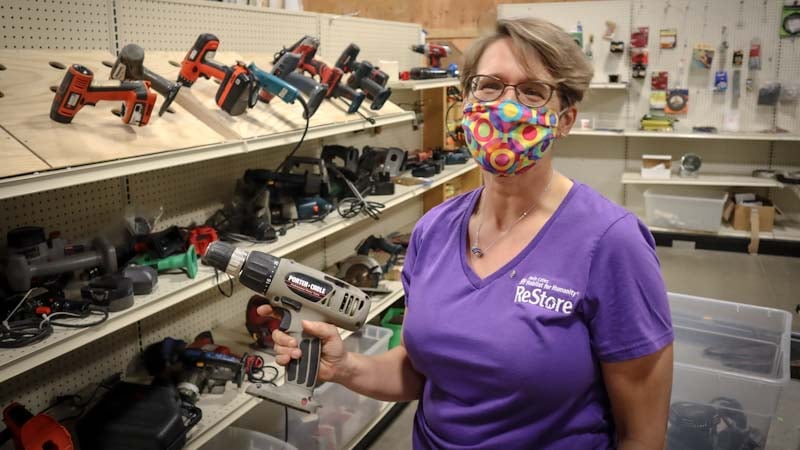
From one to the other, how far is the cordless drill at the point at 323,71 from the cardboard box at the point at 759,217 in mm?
4567

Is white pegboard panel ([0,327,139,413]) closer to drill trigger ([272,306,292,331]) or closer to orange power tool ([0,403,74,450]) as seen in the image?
orange power tool ([0,403,74,450])

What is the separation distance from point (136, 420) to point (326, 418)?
3.55 feet

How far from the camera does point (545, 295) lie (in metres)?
1.16

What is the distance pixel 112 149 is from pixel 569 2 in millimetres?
5803

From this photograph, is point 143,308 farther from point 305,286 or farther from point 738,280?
point 738,280

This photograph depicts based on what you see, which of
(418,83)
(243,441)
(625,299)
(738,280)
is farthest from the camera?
(738,280)

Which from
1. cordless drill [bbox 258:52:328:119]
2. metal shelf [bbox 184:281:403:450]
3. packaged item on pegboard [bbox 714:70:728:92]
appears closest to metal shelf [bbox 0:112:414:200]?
cordless drill [bbox 258:52:328:119]

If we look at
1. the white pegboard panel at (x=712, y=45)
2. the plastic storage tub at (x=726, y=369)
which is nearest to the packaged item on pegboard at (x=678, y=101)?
the white pegboard panel at (x=712, y=45)

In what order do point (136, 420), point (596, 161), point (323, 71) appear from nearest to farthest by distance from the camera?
1. point (136, 420)
2. point (323, 71)
3. point (596, 161)

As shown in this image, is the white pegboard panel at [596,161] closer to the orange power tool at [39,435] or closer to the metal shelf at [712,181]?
the metal shelf at [712,181]

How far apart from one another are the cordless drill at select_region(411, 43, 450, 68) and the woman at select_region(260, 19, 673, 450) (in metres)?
3.06

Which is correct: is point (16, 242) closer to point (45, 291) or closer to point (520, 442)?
point (45, 291)

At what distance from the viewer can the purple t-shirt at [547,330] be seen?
113 centimetres

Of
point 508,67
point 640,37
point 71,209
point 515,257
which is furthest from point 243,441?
point 640,37
